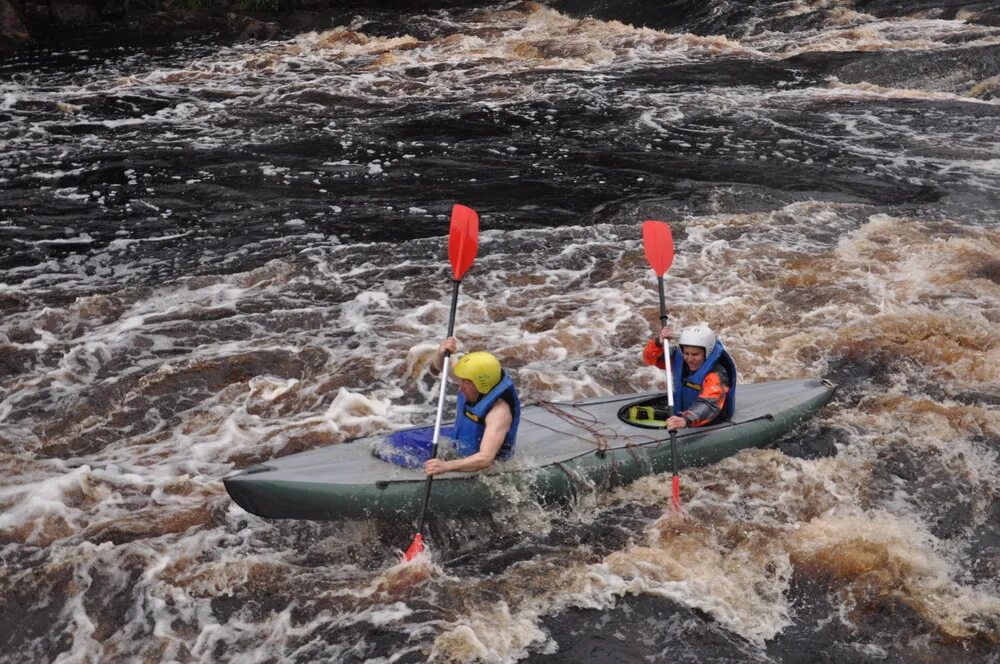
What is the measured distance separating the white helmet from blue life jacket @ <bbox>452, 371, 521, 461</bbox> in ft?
4.12

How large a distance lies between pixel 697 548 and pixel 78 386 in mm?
4581

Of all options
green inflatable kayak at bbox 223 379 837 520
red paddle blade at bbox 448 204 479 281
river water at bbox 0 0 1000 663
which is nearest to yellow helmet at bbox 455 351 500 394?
green inflatable kayak at bbox 223 379 837 520

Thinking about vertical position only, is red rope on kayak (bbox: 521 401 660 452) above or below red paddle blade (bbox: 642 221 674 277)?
below

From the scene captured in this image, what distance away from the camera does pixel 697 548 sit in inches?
207

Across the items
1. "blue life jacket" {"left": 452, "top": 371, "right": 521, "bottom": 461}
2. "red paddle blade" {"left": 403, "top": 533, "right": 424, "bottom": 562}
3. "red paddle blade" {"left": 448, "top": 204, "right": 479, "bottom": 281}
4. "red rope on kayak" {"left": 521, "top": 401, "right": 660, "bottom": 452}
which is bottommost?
"red paddle blade" {"left": 403, "top": 533, "right": 424, "bottom": 562}

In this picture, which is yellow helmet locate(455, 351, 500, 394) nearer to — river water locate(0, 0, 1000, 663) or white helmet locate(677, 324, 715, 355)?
river water locate(0, 0, 1000, 663)

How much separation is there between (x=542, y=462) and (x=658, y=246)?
2444 mm

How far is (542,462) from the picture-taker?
5.43 m

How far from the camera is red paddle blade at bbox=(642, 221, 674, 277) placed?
712 cm

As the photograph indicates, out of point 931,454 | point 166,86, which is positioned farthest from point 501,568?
point 166,86

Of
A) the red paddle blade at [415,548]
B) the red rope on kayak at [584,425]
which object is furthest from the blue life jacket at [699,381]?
the red paddle blade at [415,548]

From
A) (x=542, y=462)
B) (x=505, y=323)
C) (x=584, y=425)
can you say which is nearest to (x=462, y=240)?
(x=505, y=323)

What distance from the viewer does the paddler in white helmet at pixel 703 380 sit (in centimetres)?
587

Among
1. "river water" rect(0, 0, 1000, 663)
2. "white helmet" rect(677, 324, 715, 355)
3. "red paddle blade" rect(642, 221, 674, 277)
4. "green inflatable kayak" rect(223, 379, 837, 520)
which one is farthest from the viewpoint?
"red paddle blade" rect(642, 221, 674, 277)
